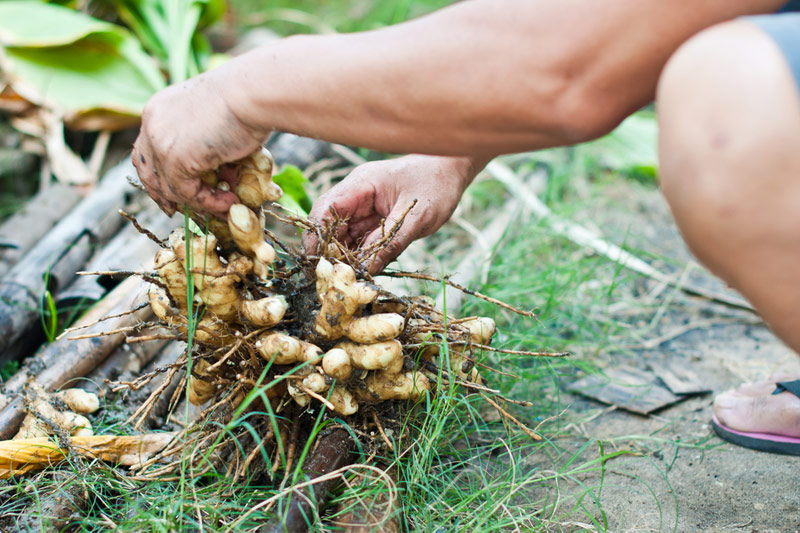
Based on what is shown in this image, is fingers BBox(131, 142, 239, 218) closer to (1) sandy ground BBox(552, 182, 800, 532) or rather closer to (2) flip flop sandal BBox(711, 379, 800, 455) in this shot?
(1) sandy ground BBox(552, 182, 800, 532)

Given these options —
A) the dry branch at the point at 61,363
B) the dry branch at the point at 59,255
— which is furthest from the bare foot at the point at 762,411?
the dry branch at the point at 59,255

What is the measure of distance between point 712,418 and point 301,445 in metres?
1.21

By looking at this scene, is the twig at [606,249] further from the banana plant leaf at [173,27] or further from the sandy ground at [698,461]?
the banana plant leaf at [173,27]

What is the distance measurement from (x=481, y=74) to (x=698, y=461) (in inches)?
49.9

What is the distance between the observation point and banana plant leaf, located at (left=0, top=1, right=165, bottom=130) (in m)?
3.01

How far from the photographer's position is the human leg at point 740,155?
Result: 0.95 metres

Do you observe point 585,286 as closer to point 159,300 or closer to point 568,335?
point 568,335

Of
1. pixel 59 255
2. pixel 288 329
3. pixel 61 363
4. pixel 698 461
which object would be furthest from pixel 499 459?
pixel 59 255

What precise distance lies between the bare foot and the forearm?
1.08 metres

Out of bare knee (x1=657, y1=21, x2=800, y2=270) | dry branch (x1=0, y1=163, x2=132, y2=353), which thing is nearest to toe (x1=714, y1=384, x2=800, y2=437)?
bare knee (x1=657, y1=21, x2=800, y2=270)

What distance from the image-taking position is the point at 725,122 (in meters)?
0.96

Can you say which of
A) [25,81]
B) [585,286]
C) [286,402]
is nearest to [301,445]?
[286,402]

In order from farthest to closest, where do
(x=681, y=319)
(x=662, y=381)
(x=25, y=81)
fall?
(x=25, y=81) → (x=681, y=319) → (x=662, y=381)

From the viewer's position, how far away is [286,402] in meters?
1.45
